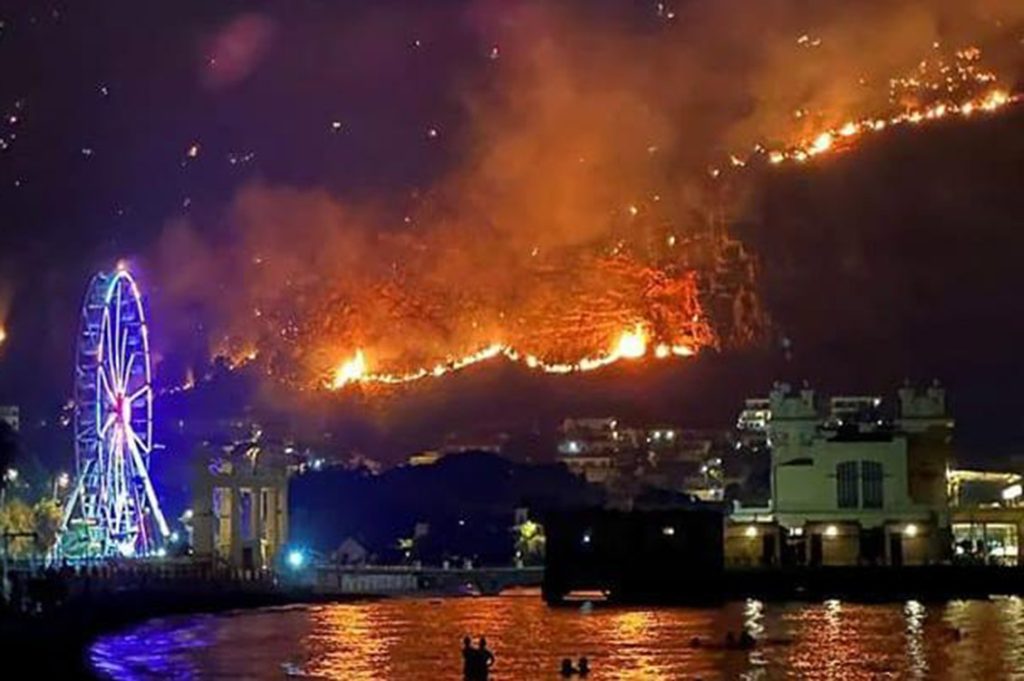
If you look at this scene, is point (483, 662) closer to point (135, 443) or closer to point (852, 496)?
point (135, 443)

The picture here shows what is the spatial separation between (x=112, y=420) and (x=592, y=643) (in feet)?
112

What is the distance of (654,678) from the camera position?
45906 mm

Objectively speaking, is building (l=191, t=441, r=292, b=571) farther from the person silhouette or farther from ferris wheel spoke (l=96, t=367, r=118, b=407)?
the person silhouette

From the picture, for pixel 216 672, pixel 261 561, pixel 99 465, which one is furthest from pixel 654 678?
pixel 261 561

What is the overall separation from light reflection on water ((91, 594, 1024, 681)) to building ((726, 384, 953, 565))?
687 inches

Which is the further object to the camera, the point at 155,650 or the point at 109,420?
the point at 109,420

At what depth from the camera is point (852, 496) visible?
10081 centimetres

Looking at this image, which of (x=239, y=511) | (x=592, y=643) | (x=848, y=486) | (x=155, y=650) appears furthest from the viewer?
(x=848, y=486)

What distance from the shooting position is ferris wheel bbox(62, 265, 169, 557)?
83.1m

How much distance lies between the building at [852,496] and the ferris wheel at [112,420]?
33931 millimetres

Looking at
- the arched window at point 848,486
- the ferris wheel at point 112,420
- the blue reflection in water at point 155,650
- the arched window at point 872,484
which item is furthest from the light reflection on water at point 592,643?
the arched window at point 848,486

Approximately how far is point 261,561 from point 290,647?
41.6 m

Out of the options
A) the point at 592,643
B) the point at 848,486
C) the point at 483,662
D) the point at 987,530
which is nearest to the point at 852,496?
the point at 848,486

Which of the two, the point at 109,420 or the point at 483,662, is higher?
the point at 109,420
